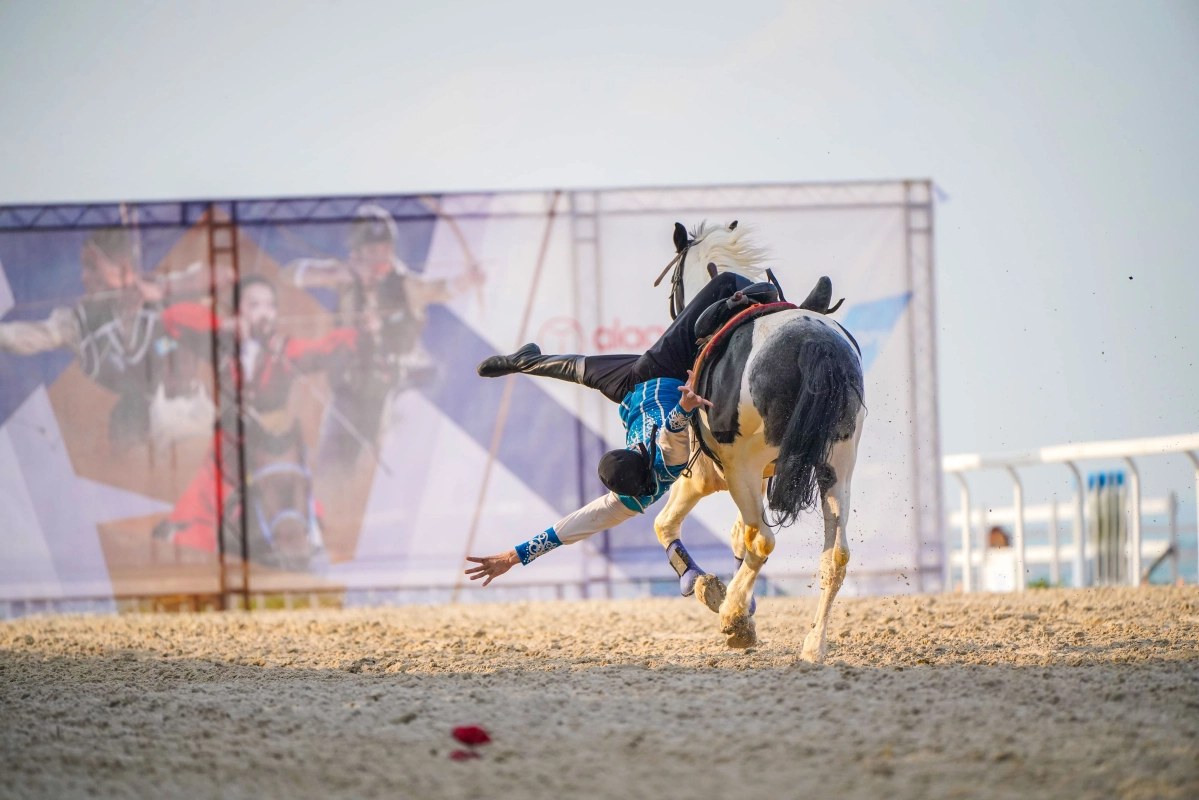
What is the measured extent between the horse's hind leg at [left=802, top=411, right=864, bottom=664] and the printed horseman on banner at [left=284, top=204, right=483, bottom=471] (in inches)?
206

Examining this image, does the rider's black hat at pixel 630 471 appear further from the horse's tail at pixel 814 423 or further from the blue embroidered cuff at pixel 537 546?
the horse's tail at pixel 814 423

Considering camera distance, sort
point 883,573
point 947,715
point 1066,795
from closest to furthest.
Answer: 1. point 1066,795
2. point 947,715
3. point 883,573

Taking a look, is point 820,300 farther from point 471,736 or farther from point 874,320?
point 874,320

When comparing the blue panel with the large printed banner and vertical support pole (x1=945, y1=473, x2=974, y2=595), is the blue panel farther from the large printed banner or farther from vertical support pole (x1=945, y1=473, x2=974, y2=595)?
vertical support pole (x1=945, y1=473, x2=974, y2=595)

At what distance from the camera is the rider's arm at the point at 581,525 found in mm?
4777

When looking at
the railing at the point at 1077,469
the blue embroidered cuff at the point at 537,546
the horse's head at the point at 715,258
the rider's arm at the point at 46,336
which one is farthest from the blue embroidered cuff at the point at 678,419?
the rider's arm at the point at 46,336

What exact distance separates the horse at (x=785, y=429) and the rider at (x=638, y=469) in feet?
0.41

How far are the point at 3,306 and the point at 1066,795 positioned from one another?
8962mm

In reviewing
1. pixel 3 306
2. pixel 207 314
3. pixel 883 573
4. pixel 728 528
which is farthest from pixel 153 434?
pixel 883 573

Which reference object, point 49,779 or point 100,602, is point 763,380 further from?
point 100,602

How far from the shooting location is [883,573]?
8.59m

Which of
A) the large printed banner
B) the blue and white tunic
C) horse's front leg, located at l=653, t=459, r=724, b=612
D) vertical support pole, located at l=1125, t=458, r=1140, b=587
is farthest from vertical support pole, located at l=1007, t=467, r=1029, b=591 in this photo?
the blue and white tunic

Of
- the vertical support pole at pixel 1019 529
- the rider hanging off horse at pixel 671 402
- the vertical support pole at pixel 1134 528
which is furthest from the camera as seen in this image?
the vertical support pole at pixel 1019 529

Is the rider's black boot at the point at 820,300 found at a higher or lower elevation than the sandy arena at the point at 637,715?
higher
